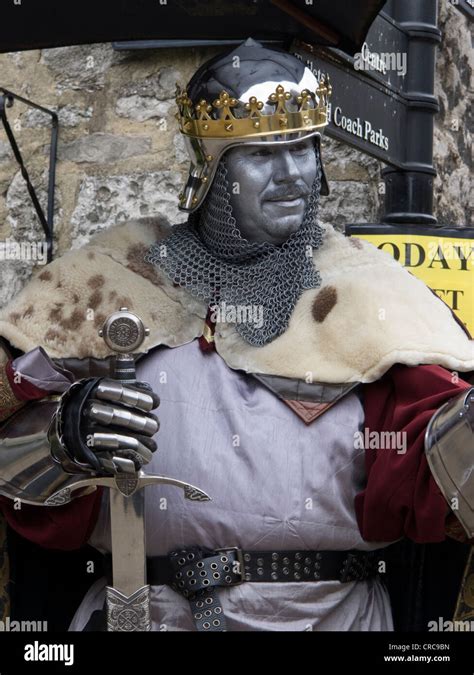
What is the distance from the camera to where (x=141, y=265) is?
5.00 m

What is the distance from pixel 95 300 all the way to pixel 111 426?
63cm

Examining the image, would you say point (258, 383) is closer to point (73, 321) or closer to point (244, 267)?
point (244, 267)

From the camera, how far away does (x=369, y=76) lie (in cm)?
545

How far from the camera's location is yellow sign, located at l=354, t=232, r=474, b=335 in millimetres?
5664

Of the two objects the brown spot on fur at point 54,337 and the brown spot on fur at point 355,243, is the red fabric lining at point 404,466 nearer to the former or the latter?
the brown spot on fur at point 355,243

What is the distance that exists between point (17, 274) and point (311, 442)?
1896 millimetres

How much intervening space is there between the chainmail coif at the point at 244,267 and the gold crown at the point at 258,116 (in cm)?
12

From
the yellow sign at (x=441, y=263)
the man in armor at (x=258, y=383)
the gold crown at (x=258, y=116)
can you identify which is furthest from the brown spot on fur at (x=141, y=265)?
the yellow sign at (x=441, y=263)

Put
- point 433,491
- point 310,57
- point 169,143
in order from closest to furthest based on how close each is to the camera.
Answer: point 433,491 < point 310,57 < point 169,143

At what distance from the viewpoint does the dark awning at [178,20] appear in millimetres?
4988

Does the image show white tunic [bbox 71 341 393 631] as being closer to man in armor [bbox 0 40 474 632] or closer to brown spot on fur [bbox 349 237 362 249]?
man in armor [bbox 0 40 474 632]

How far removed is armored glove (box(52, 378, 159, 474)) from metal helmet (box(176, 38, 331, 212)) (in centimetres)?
79

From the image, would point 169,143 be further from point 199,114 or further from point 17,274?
point 199,114
